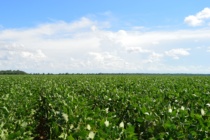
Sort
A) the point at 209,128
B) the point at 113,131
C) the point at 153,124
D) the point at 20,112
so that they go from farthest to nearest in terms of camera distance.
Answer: the point at 20,112 → the point at 153,124 → the point at 209,128 → the point at 113,131

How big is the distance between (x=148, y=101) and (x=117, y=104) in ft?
9.01

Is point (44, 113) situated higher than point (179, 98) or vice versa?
point (179, 98)

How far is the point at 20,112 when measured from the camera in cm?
751

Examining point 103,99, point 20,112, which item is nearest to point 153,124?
point 20,112

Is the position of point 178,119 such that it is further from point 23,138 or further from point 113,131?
point 23,138

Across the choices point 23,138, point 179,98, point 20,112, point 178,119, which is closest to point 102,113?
point 178,119

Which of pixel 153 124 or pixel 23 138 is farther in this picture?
pixel 153 124

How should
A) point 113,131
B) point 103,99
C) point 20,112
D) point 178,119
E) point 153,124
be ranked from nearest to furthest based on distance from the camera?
point 113,131
point 178,119
point 153,124
point 20,112
point 103,99

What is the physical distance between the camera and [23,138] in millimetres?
4574

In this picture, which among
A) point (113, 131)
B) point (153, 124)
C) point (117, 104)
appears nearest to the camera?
point (113, 131)

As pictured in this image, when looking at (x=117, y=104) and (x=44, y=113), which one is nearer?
(x=117, y=104)

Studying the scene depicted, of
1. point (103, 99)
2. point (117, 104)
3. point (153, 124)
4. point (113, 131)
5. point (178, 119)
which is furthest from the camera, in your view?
point (103, 99)

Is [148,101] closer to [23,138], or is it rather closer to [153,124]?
[153,124]

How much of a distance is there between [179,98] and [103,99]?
2.89m
